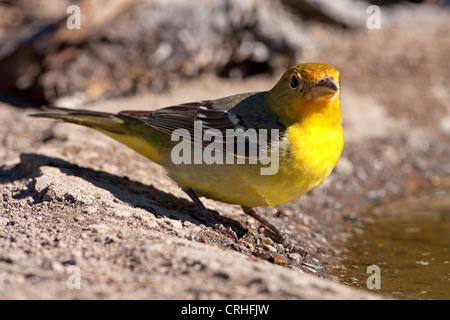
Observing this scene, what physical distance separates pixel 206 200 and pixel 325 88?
5.86 ft

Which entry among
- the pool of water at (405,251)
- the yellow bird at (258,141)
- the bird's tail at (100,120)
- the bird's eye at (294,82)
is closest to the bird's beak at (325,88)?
the yellow bird at (258,141)

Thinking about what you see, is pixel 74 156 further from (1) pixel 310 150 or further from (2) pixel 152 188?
(1) pixel 310 150

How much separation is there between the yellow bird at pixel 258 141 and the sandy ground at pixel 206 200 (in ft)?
1.25

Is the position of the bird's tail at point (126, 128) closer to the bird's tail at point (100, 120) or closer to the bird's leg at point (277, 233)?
the bird's tail at point (100, 120)

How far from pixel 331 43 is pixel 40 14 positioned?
5.03m

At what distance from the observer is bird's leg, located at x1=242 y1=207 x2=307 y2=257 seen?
5.04m

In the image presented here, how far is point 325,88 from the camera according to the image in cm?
461

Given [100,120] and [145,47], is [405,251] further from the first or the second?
[145,47]

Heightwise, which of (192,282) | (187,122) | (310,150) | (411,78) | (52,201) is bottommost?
(192,282)

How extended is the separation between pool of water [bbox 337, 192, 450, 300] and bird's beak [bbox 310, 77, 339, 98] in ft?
4.67

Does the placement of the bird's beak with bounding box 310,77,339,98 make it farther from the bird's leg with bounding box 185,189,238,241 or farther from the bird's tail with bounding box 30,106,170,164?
the bird's tail with bounding box 30,106,170,164

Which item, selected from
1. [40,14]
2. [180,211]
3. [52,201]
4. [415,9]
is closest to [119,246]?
[52,201]

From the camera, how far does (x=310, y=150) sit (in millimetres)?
4652

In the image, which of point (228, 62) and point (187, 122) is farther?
point (228, 62)
